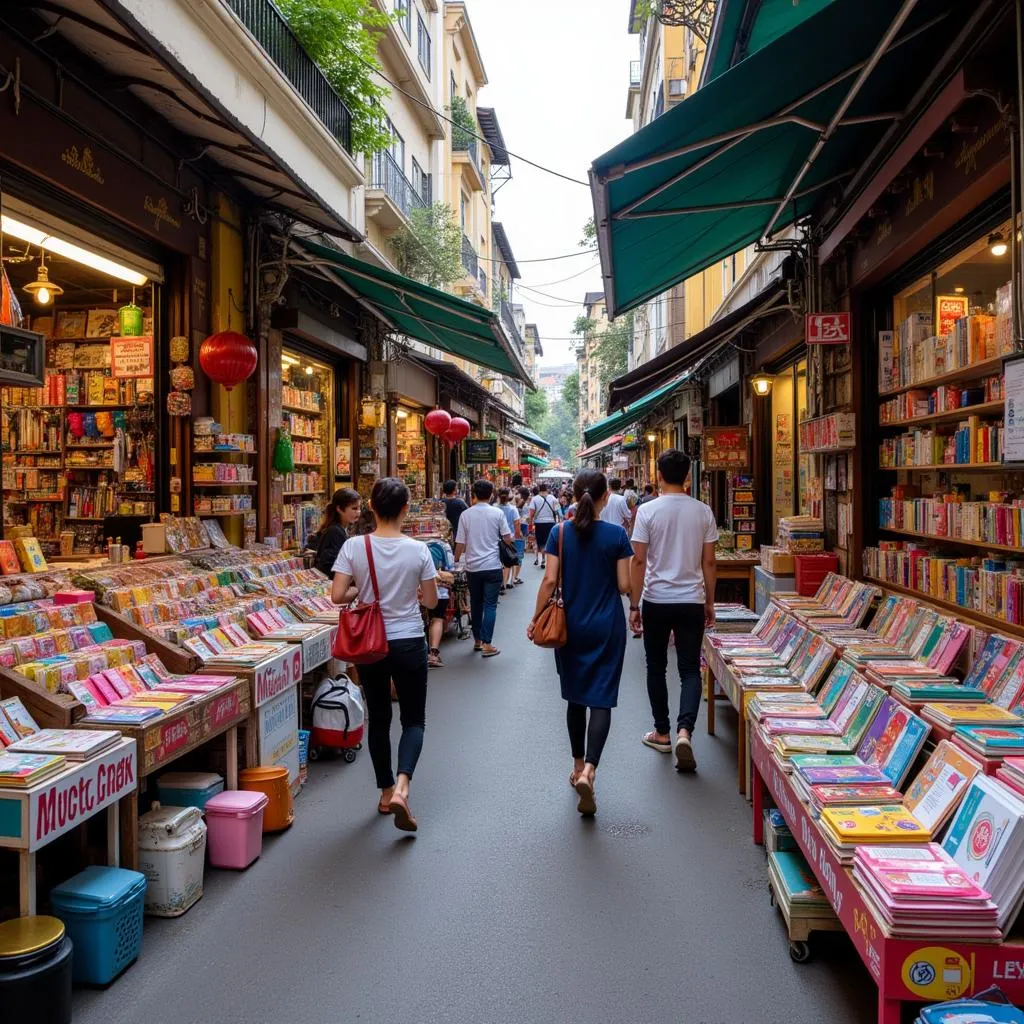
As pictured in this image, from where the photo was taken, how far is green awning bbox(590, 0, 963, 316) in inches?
177

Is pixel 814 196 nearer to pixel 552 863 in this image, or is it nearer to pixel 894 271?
pixel 894 271

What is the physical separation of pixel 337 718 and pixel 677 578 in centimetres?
267

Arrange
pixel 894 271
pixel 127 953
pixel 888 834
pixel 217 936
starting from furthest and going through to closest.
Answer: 1. pixel 894 271
2. pixel 217 936
3. pixel 127 953
4. pixel 888 834

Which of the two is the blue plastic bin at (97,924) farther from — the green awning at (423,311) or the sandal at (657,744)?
the green awning at (423,311)

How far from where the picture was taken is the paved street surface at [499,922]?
10.5 feet

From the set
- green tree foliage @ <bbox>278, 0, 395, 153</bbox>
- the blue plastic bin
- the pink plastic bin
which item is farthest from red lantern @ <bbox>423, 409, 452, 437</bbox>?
the blue plastic bin

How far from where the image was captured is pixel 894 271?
6891 mm

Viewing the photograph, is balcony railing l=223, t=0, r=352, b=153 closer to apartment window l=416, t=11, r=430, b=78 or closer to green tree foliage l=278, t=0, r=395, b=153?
green tree foliage l=278, t=0, r=395, b=153

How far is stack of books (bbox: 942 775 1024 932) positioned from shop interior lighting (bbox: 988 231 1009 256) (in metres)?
3.56

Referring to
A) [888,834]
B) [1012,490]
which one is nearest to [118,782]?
[888,834]

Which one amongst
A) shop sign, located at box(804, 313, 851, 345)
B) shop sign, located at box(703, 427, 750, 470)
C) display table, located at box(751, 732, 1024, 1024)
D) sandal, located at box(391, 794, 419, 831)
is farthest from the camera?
shop sign, located at box(703, 427, 750, 470)

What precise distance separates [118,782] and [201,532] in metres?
4.72

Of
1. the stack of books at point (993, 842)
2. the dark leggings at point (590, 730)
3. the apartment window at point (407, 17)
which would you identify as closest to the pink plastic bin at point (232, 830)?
the dark leggings at point (590, 730)

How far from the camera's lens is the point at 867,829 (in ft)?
10.4
